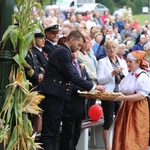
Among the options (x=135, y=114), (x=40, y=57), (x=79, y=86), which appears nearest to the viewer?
(x=79, y=86)

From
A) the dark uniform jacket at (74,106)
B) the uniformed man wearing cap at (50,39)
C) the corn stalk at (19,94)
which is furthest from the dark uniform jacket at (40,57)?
the corn stalk at (19,94)

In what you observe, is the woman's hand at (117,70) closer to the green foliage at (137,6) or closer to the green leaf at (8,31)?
the green leaf at (8,31)

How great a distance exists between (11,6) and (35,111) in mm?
1086

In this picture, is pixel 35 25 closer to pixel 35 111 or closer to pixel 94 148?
pixel 35 111

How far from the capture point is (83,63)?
9.81m

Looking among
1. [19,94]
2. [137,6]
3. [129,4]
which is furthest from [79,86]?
[129,4]

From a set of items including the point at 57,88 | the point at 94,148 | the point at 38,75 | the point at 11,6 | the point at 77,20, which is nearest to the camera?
the point at 11,6

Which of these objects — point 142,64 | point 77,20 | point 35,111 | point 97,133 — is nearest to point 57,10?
point 77,20

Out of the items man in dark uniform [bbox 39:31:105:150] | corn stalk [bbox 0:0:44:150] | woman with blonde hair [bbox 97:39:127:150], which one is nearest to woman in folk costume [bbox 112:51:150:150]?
woman with blonde hair [bbox 97:39:127:150]

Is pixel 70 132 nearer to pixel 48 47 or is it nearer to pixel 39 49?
pixel 39 49

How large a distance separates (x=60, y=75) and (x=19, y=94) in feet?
7.62

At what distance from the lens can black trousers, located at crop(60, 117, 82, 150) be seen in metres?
8.43

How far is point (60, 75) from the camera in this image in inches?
314

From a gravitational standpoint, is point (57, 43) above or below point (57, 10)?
below
